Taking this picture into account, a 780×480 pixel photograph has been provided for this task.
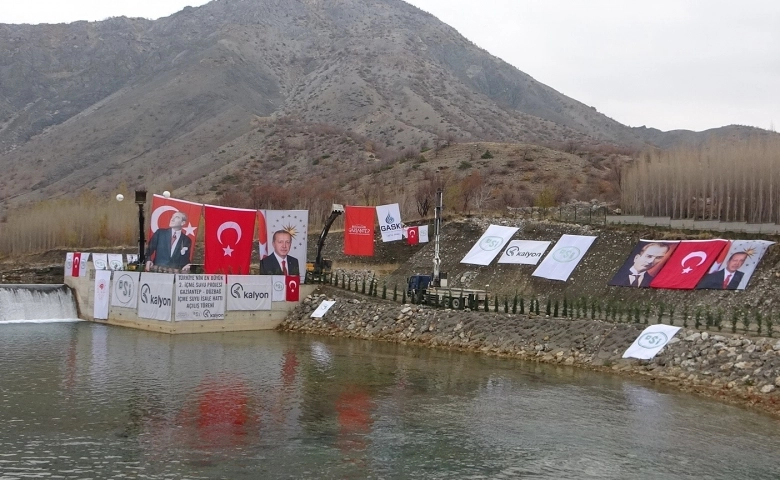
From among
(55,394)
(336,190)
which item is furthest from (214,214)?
(336,190)

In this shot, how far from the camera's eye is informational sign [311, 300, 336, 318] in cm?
3947

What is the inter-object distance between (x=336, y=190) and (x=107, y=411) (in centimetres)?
7097

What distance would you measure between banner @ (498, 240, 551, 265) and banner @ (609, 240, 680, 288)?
6.24 metres

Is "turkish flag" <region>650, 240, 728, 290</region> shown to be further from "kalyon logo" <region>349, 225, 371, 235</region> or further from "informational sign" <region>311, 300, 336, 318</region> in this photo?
"kalyon logo" <region>349, 225, 371, 235</region>

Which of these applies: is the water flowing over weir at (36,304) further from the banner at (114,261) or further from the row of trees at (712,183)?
the row of trees at (712,183)

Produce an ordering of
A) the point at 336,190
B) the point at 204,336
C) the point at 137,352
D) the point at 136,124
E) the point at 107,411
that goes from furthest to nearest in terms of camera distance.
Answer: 1. the point at 136,124
2. the point at 336,190
3. the point at 204,336
4. the point at 137,352
5. the point at 107,411

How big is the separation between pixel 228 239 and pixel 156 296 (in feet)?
15.5

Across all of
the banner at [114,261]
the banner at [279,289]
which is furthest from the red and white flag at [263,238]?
the banner at [114,261]

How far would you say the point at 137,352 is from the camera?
30.3 meters

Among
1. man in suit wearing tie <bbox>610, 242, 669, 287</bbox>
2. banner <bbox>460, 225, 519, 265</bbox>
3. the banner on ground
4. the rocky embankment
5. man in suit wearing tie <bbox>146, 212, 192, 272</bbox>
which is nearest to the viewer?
the rocky embankment

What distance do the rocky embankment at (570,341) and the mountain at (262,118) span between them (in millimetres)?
54886

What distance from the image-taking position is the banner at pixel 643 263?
38.3 m

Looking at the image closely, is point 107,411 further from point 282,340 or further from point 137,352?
point 282,340

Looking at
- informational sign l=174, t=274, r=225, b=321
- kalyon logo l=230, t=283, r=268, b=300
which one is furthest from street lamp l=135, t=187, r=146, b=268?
kalyon logo l=230, t=283, r=268, b=300
